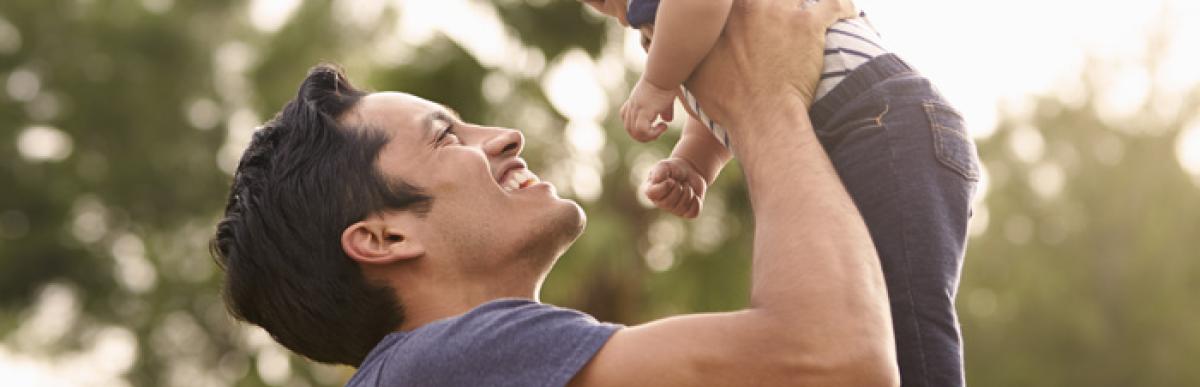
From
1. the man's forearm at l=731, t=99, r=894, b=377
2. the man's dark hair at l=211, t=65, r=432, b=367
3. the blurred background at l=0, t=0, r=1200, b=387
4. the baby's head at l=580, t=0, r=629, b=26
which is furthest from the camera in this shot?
the blurred background at l=0, t=0, r=1200, b=387

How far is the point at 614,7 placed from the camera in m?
2.77

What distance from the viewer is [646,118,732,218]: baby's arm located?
2807mm

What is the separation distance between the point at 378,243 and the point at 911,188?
104cm

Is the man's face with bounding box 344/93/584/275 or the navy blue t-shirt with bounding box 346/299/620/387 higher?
the man's face with bounding box 344/93/584/275

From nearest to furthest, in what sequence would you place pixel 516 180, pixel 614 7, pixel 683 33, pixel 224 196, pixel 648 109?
pixel 683 33 < pixel 648 109 < pixel 614 7 < pixel 516 180 < pixel 224 196

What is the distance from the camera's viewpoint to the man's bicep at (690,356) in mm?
2205

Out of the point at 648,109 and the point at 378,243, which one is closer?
the point at 648,109

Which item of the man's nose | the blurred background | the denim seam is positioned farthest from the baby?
the blurred background

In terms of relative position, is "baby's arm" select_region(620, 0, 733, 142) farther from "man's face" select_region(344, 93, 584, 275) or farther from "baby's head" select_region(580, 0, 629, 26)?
"man's face" select_region(344, 93, 584, 275)

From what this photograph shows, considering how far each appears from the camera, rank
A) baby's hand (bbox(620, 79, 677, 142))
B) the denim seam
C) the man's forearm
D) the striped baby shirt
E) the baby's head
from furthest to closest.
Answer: the baby's head, baby's hand (bbox(620, 79, 677, 142)), the striped baby shirt, the denim seam, the man's forearm

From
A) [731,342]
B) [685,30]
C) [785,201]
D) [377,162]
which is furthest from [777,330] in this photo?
[377,162]

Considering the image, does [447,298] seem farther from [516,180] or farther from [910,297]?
[910,297]

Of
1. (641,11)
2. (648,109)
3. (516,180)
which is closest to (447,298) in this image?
(516,180)

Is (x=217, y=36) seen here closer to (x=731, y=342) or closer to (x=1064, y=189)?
(x=1064, y=189)
